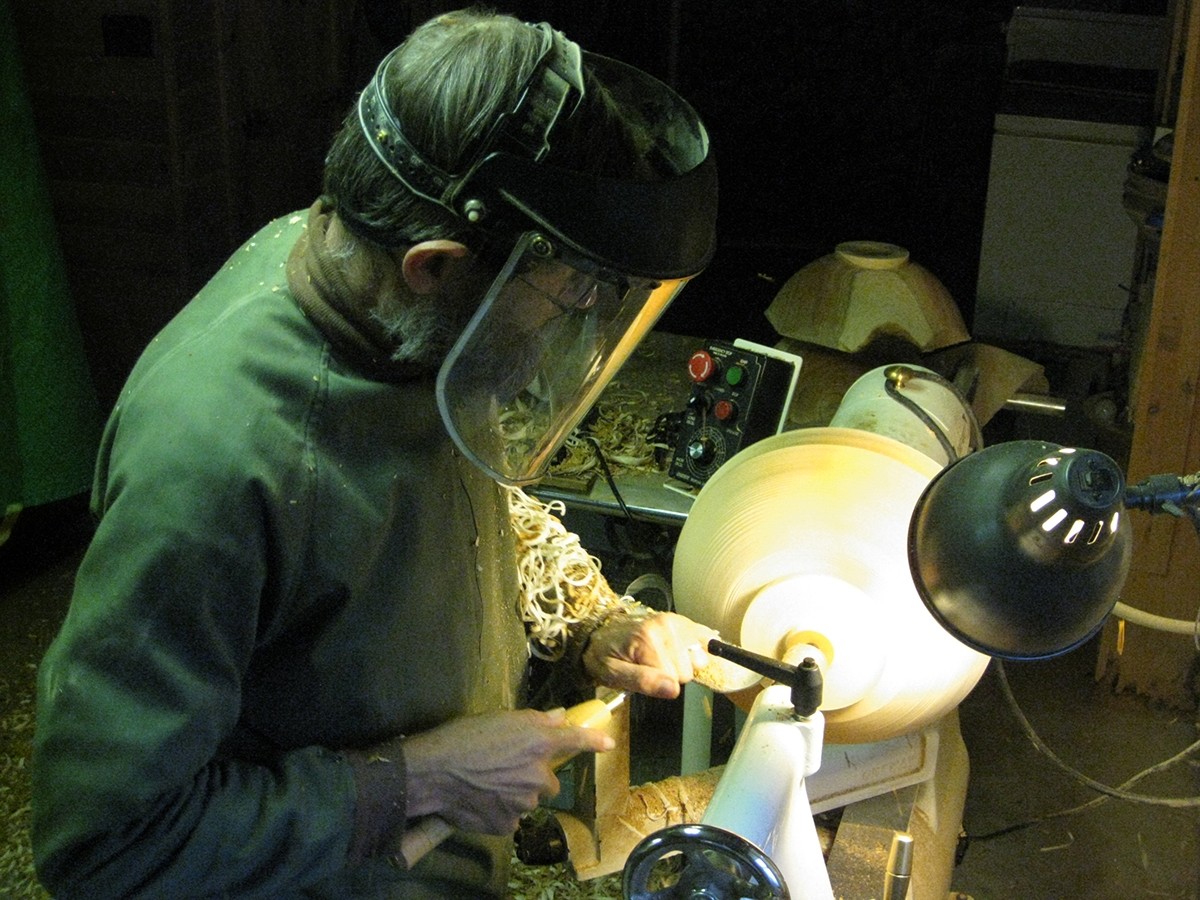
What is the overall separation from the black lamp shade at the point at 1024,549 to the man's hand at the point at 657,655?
1.78ft

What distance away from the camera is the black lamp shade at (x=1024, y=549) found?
1.17m

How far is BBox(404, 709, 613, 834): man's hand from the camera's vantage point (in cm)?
141

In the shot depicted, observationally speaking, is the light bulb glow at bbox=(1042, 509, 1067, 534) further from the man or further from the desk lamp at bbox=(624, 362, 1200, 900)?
the man

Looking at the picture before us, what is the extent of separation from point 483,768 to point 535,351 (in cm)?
50

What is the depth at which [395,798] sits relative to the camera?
A: 4.51 ft

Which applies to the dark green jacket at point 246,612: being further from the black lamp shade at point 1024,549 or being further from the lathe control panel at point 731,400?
the lathe control panel at point 731,400

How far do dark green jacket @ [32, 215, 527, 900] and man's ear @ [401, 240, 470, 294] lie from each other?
5.3 inches


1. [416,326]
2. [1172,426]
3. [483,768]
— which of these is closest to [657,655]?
[483,768]

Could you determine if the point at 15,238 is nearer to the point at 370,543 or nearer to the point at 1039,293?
the point at 370,543

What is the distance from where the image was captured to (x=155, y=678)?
3.92 feet

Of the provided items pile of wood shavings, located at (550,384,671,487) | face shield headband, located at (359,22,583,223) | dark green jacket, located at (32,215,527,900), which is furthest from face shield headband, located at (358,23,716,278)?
pile of wood shavings, located at (550,384,671,487)

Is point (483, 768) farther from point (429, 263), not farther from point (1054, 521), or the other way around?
point (1054, 521)

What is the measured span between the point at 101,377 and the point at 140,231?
2.00 feet

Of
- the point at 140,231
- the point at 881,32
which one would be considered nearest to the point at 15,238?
the point at 140,231
